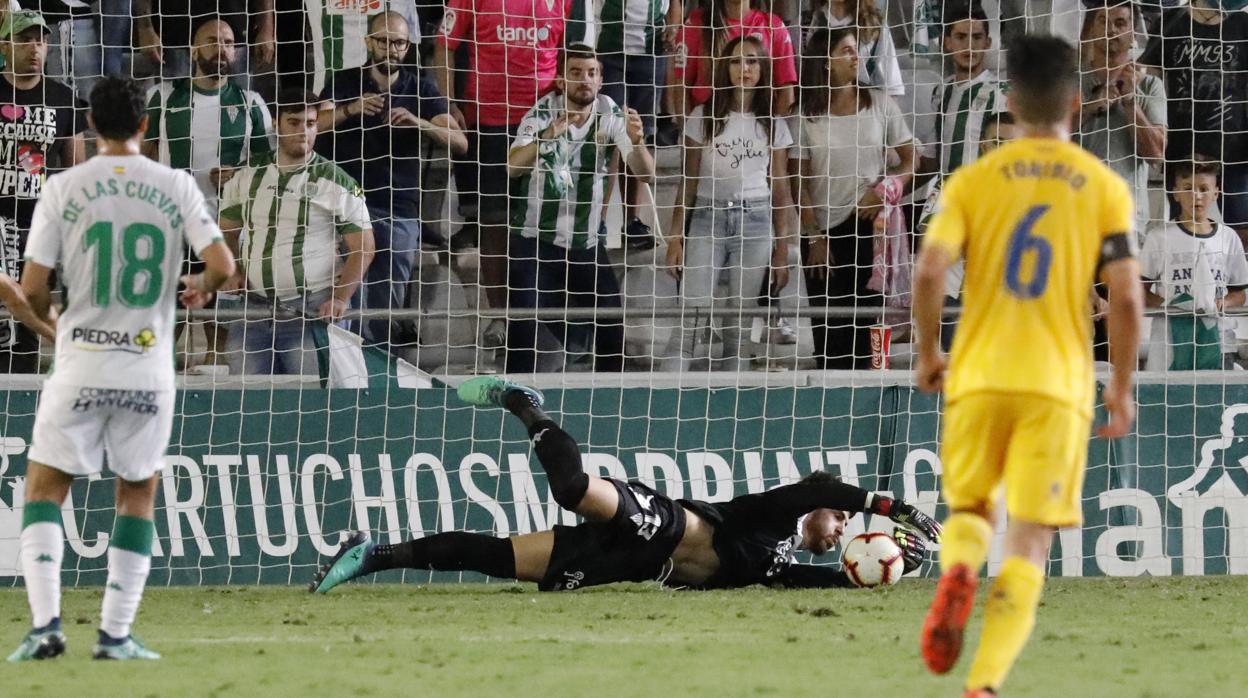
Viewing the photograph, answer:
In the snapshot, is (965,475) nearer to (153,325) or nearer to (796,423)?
(153,325)

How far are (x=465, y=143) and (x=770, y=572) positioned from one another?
12.6 feet

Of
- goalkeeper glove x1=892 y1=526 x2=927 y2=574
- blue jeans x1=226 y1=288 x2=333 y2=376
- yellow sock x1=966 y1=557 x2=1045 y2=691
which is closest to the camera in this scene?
yellow sock x1=966 y1=557 x2=1045 y2=691

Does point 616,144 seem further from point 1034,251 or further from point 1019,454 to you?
point 1019,454

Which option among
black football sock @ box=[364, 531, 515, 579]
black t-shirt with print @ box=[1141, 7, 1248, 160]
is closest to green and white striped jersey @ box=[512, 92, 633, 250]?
black football sock @ box=[364, 531, 515, 579]

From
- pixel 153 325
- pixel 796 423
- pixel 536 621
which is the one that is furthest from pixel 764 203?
pixel 153 325

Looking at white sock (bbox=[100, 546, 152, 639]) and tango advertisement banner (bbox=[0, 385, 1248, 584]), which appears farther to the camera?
tango advertisement banner (bbox=[0, 385, 1248, 584])

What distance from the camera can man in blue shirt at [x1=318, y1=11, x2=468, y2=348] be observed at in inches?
424

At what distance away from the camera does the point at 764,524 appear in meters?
8.47

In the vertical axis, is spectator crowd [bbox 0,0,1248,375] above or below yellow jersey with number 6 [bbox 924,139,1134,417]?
above

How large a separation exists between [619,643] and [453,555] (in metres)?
2.42

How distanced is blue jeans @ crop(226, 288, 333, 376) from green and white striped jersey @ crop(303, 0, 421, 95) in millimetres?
1664

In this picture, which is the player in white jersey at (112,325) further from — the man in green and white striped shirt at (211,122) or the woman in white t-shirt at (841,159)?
the woman in white t-shirt at (841,159)

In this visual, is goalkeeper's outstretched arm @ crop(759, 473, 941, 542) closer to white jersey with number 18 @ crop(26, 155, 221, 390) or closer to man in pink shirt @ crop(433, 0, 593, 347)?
man in pink shirt @ crop(433, 0, 593, 347)

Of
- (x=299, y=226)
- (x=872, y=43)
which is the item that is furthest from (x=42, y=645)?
(x=872, y=43)
